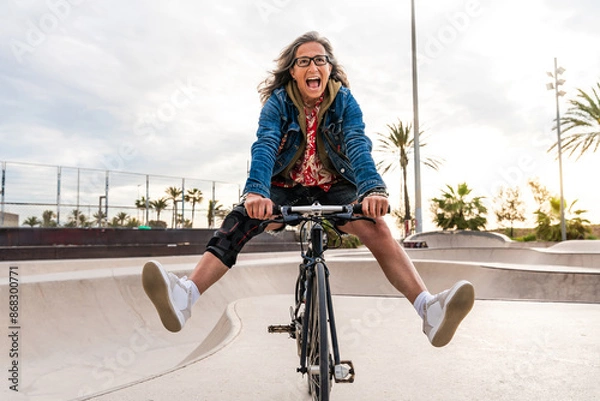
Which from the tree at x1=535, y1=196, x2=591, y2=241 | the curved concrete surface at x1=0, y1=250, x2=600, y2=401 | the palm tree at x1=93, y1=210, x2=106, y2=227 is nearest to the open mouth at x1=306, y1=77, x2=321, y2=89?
the curved concrete surface at x1=0, y1=250, x2=600, y2=401

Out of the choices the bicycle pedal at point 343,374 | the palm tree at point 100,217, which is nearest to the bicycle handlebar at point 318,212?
the bicycle pedal at point 343,374

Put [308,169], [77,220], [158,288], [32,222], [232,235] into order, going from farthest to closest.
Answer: [77,220], [32,222], [308,169], [232,235], [158,288]

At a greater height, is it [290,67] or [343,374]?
[290,67]

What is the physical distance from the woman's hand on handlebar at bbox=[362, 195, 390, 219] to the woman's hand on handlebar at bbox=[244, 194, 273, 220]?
45cm

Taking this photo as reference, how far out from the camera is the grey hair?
109 inches

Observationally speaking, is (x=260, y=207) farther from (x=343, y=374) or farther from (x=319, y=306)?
(x=343, y=374)

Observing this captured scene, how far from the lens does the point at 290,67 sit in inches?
110

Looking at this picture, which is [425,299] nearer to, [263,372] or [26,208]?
[263,372]

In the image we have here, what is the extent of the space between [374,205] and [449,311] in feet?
2.07

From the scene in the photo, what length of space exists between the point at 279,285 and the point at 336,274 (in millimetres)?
1606

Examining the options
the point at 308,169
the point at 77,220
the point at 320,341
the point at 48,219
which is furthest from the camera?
the point at 77,220

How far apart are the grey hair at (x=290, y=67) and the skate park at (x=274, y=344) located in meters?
1.91

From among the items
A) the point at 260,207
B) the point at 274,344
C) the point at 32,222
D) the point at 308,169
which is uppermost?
the point at 32,222

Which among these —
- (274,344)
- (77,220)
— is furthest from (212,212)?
(274,344)
